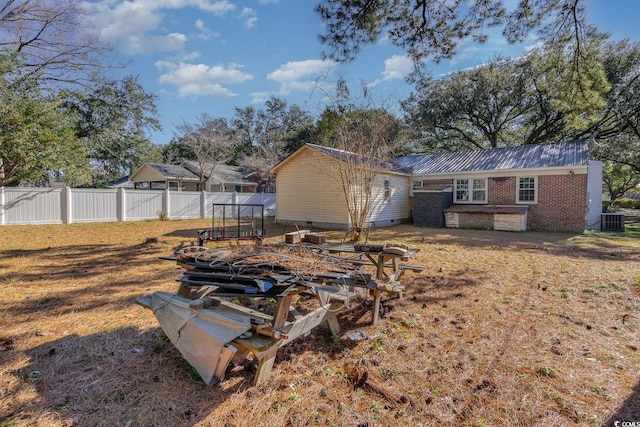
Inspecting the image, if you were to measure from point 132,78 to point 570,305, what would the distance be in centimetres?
2586

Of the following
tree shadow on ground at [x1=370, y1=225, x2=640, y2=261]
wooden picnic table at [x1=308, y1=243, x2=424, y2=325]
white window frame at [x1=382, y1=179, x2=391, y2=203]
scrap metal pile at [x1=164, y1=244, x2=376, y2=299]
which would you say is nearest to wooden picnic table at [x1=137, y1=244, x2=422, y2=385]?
scrap metal pile at [x1=164, y1=244, x2=376, y2=299]

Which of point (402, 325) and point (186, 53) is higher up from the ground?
point (186, 53)

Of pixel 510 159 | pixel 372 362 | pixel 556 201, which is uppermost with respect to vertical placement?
pixel 510 159

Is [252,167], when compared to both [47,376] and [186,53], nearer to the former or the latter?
[186,53]

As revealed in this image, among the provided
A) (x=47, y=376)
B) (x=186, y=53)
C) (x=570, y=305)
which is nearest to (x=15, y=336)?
(x=47, y=376)

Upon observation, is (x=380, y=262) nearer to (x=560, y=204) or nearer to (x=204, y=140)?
(x=560, y=204)

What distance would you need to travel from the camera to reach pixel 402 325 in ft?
12.4

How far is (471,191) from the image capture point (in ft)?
50.9

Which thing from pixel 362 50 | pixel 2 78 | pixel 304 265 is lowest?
pixel 304 265

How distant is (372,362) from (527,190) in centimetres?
1432

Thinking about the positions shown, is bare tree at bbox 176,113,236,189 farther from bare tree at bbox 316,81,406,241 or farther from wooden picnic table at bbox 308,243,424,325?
wooden picnic table at bbox 308,243,424,325

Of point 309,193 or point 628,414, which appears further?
point 309,193

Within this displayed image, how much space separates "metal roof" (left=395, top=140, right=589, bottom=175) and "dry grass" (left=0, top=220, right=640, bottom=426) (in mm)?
9721

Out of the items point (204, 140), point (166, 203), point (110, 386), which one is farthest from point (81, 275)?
point (204, 140)
